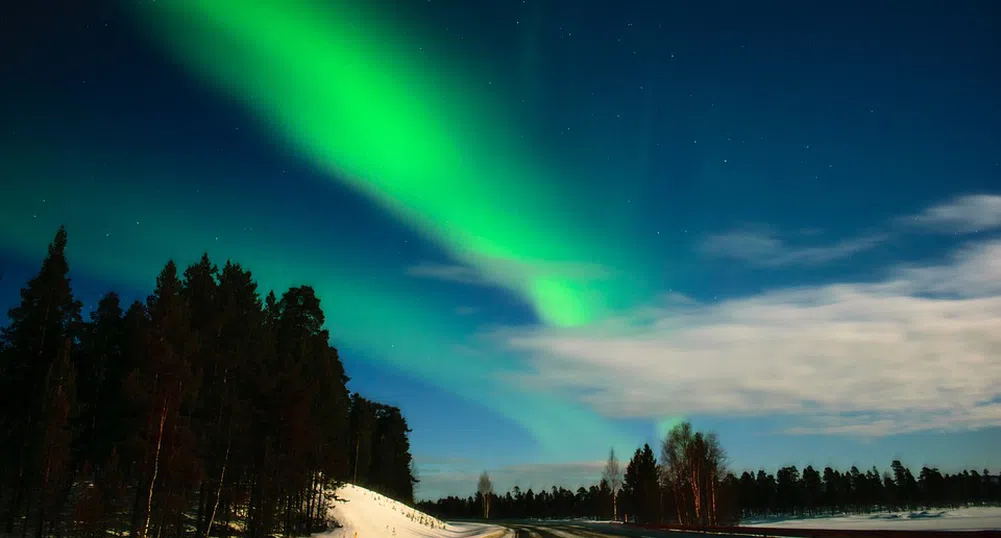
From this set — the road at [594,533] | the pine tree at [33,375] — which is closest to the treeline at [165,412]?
the pine tree at [33,375]

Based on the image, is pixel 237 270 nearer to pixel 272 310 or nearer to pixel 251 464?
pixel 272 310

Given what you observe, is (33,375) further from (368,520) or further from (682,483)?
(682,483)

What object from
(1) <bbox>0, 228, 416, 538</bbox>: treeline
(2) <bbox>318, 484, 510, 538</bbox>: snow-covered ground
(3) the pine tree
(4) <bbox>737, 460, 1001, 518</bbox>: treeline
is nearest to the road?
(2) <bbox>318, 484, 510, 538</bbox>: snow-covered ground

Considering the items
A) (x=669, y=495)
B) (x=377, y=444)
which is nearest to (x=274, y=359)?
(x=377, y=444)

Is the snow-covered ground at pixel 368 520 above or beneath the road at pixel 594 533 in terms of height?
above

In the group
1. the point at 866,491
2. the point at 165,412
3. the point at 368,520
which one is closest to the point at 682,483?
the point at 368,520

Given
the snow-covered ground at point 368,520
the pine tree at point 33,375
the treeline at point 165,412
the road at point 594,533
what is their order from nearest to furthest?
the treeline at point 165,412 < the pine tree at point 33,375 < the snow-covered ground at point 368,520 < the road at point 594,533

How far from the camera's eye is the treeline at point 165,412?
93.2ft

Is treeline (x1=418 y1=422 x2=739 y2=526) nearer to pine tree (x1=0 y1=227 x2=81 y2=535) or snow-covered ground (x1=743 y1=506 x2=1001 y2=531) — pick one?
snow-covered ground (x1=743 y1=506 x2=1001 y2=531)

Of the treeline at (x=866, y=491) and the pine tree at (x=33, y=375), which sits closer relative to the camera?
the pine tree at (x=33, y=375)

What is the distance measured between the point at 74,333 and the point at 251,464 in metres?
15.4

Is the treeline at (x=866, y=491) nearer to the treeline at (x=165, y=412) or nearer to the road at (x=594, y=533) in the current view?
the road at (x=594, y=533)

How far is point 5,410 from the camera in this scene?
1421 inches

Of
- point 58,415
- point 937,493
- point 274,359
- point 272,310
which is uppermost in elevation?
point 272,310
